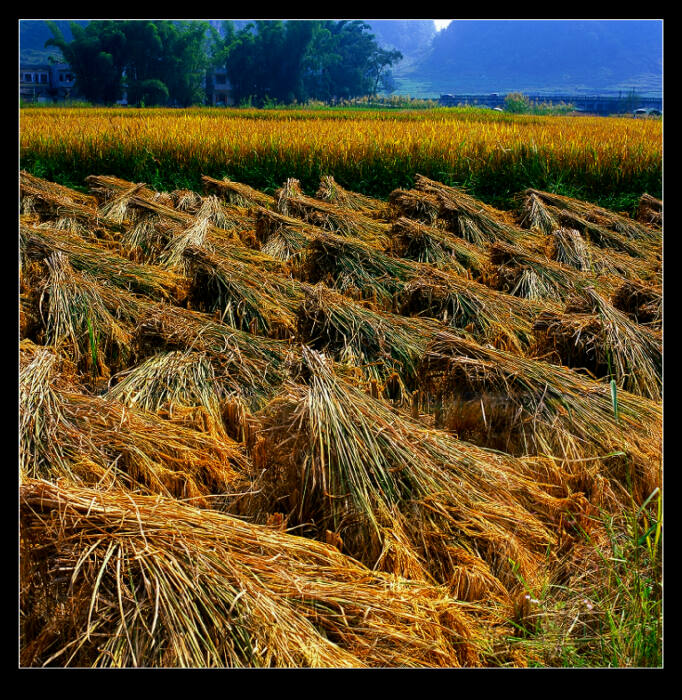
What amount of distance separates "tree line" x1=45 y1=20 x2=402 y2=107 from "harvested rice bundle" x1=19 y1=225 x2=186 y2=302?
80.2ft

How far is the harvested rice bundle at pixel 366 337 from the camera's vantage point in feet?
12.0

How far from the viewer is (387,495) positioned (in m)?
2.28

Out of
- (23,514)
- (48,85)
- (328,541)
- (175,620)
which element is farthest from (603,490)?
(48,85)

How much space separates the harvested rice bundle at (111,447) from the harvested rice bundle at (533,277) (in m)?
2.89

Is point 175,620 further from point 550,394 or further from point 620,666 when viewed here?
point 550,394

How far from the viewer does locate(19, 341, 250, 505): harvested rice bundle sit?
7.80 ft

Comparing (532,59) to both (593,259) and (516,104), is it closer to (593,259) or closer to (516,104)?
(516,104)

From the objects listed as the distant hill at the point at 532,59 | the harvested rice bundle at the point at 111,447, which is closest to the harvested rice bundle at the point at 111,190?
the harvested rice bundle at the point at 111,447

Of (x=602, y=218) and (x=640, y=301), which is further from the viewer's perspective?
(x=602, y=218)

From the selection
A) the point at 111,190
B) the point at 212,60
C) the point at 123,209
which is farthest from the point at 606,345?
the point at 212,60

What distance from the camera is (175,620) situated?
1.59 meters

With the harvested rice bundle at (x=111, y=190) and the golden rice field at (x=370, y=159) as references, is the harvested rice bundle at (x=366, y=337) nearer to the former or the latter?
the harvested rice bundle at (x=111, y=190)

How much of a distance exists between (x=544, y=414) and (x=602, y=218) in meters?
4.87

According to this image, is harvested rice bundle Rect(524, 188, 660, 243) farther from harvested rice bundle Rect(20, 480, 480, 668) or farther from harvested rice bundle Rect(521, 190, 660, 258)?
harvested rice bundle Rect(20, 480, 480, 668)
